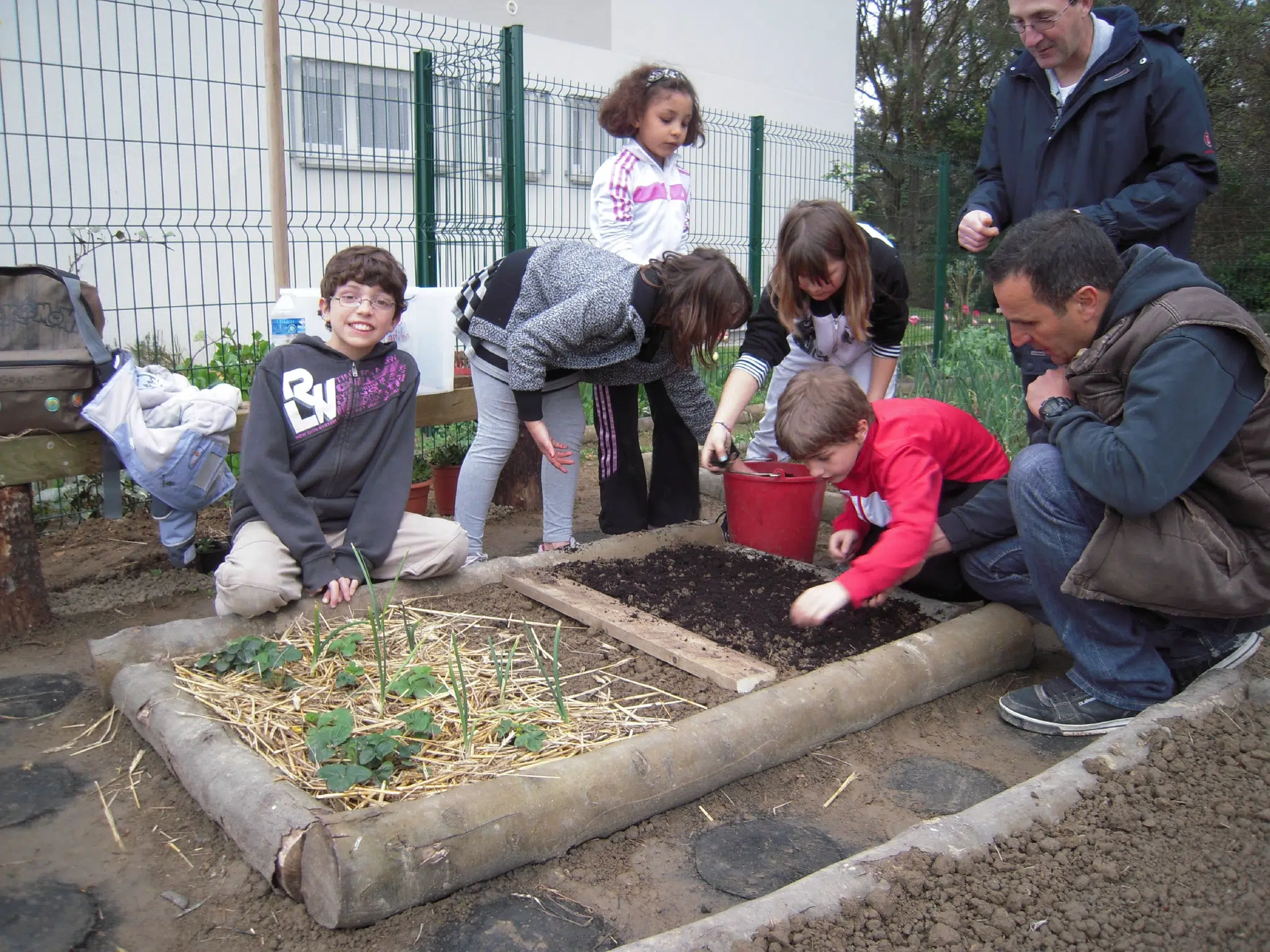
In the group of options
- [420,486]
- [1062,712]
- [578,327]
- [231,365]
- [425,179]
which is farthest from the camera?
[425,179]

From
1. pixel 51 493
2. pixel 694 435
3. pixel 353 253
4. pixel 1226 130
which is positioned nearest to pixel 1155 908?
pixel 694 435

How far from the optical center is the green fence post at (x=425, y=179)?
18.1ft

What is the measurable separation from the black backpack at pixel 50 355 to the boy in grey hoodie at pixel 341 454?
57cm

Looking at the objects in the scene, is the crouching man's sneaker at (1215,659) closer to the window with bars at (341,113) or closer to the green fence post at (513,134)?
the green fence post at (513,134)

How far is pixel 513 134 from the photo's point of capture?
5.31m

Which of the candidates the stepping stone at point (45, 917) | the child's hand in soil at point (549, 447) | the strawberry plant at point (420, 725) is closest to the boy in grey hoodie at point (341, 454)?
the child's hand in soil at point (549, 447)

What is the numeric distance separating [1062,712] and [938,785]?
47 cm

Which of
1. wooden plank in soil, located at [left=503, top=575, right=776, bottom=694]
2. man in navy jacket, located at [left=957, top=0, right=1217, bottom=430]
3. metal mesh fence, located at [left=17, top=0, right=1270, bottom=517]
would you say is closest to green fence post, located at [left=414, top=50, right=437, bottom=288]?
metal mesh fence, located at [left=17, top=0, right=1270, bottom=517]

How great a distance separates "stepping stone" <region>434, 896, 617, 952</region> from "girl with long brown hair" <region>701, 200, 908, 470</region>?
5.86 feet

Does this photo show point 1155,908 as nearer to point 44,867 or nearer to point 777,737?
point 777,737

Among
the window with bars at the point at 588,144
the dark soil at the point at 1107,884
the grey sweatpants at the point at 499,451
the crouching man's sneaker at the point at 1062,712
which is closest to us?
the dark soil at the point at 1107,884

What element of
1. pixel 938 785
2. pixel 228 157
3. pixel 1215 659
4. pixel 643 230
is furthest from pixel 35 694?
pixel 228 157

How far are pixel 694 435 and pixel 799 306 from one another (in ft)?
2.43

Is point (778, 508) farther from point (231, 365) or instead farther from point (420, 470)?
point (231, 365)
